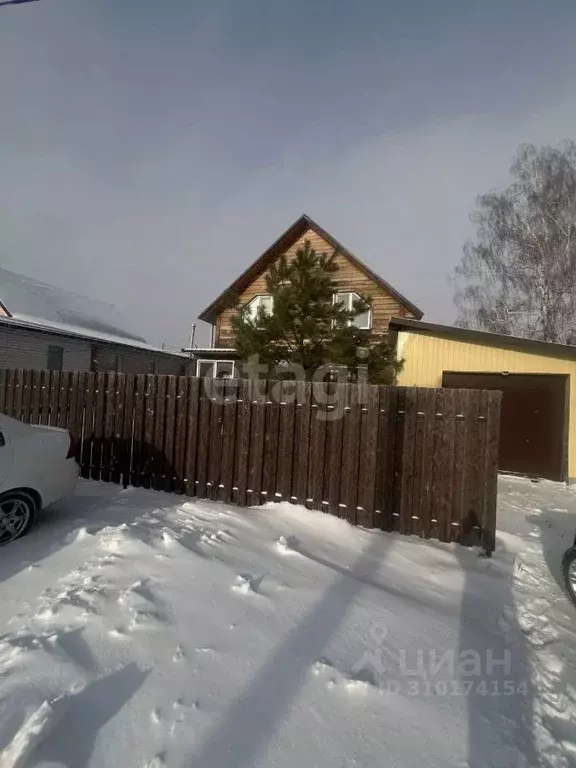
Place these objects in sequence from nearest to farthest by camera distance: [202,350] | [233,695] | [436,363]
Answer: [233,695] → [436,363] → [202,350]

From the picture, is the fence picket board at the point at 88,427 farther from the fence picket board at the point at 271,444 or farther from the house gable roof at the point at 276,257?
the house gable roof at the point at 276,257

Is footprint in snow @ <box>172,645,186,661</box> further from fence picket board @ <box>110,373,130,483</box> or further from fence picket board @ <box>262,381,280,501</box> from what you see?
fence picket board @ <box>110,373,130,483</box>

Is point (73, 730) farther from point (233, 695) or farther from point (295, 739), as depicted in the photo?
point (295, 739)

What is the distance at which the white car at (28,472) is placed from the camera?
411 centimetres

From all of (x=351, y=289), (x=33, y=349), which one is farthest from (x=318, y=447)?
(x=33, y=349)

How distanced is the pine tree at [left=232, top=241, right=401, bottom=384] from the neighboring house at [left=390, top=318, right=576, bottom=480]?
8.69 feet

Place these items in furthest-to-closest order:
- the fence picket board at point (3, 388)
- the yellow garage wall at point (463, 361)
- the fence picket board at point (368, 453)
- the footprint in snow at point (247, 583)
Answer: the yellow garage wall at point (463, 361) → the fence picket board at point (3, 388) → the fence picket board at point (368, 453) → the footprint in snow at point (247, 583)

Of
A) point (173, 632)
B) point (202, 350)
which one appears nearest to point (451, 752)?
point (173, 632)

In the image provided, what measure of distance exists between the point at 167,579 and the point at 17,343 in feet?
52.1

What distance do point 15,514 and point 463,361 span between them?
948 cm

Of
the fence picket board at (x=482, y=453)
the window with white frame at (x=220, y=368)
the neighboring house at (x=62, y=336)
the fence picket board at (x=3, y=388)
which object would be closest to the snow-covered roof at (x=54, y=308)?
the neighboring house at (x=62, y=336)

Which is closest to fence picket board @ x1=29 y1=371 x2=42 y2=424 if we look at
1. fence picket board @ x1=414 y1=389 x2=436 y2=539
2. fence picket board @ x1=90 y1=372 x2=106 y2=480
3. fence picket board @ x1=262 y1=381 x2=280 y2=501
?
fence picket board @ x1=90 y1=372 x2=106 y2=480

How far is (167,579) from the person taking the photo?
118 inches

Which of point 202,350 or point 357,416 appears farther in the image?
point 202,350
